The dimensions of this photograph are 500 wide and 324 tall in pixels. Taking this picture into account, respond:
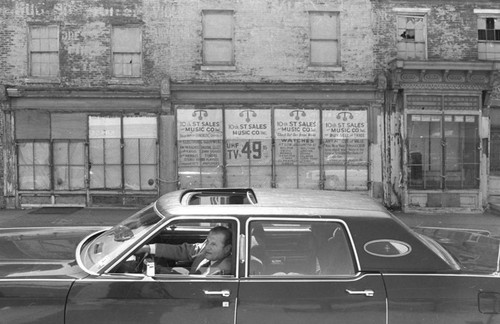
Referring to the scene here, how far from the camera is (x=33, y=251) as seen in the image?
3.91 meters

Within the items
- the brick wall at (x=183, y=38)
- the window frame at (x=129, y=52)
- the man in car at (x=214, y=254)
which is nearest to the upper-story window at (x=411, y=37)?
the brick wall at (x=183, y=38)

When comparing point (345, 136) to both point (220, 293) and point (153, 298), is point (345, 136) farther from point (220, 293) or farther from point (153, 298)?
point (153, 298)

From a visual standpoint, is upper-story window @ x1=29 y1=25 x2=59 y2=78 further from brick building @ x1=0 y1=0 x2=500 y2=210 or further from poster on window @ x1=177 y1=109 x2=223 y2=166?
poster on window @ x1=177 y1=109 x2=223 y2=166

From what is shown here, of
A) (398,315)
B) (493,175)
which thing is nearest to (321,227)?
(398,315)

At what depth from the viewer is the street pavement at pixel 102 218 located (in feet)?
37.8

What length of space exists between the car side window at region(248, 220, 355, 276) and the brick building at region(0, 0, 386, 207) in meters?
10.5

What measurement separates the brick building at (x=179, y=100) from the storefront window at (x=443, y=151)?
1111 millimetres

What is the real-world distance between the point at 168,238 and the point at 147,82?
10.5 meters

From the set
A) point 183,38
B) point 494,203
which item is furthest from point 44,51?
point 494,203

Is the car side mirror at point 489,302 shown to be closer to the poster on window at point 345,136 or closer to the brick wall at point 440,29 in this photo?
the poster on window at point 345,136

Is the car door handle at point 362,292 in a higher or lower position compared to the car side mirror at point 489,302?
higher

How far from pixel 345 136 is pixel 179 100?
17.6 ft

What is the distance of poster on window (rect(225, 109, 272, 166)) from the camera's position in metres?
14.1

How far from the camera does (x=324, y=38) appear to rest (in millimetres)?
14477
